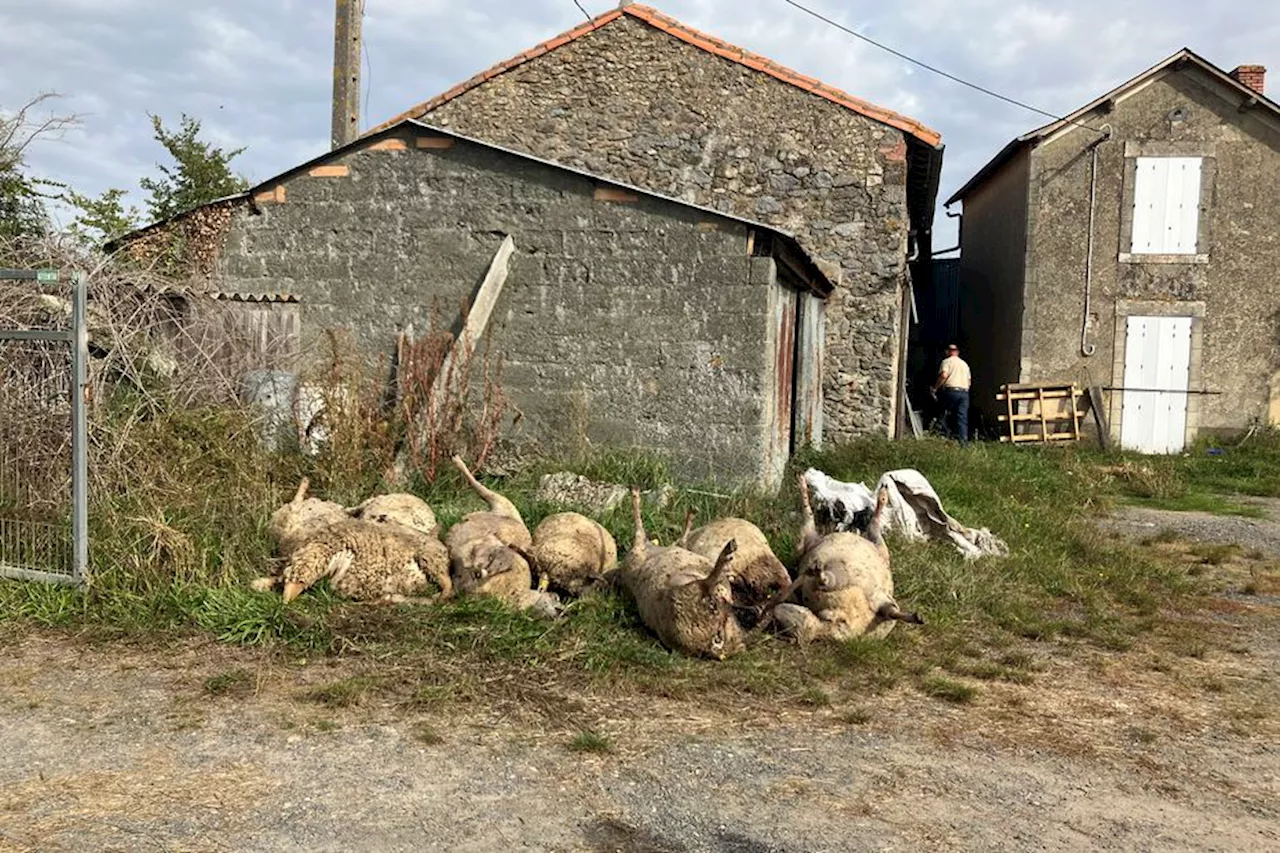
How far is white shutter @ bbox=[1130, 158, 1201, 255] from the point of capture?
47.8ft

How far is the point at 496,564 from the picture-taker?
17.1 feet

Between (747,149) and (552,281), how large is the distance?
4303 mm

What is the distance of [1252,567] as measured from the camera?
24.7 feet

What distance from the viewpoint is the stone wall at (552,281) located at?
25.7 feet

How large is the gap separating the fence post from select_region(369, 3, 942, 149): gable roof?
620cm

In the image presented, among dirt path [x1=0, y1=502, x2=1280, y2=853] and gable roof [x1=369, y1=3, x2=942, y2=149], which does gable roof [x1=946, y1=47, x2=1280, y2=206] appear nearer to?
gable roof [x1=369, y1=3, x2=942, y2=149]

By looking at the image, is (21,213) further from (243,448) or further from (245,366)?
(243,448)

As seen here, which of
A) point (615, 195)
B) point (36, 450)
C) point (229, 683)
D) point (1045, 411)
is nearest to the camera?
point (229, 683)

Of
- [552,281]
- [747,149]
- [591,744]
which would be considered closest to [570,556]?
[591,744]

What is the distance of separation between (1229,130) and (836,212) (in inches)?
309

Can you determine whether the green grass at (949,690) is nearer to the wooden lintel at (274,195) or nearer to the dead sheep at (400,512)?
the dead sheep at (400,512)

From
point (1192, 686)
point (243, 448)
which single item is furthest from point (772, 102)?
point (1192, 686)

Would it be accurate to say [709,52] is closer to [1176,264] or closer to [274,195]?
[274,195]

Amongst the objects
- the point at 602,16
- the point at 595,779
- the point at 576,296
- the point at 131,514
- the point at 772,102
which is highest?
the point at 602,16
